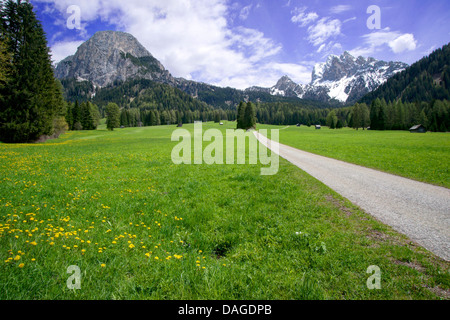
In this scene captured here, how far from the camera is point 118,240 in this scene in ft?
17.2

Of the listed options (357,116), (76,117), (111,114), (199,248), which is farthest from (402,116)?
(76,117)

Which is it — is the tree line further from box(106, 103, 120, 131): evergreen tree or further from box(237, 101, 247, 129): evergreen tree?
box(106, 103, 120, 131): evergreen tree

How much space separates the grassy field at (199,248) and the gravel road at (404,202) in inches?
24.9

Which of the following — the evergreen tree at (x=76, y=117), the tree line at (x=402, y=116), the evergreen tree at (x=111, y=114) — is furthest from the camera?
the evergreen tree at (x=111, y=114)

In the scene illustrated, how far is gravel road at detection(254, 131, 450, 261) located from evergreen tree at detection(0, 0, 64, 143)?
144 feet

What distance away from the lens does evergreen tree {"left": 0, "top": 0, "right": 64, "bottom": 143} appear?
104 ft

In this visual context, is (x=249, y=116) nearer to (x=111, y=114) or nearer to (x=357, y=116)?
(x=357, y=116)

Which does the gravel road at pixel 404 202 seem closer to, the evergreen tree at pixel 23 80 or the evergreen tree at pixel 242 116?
the evergreen tree at pixel 23 80

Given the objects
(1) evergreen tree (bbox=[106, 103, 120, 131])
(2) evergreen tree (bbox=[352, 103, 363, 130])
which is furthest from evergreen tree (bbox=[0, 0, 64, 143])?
(2) evergreen tree (bbox=[352, 103, 363, 130])

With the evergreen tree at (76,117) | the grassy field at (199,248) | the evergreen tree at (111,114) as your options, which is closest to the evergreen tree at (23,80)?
the grassy field at (199,248)

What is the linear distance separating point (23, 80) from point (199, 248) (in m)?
44.8

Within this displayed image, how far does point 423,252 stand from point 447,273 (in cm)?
85

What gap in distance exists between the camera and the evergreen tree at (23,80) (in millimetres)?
31781
